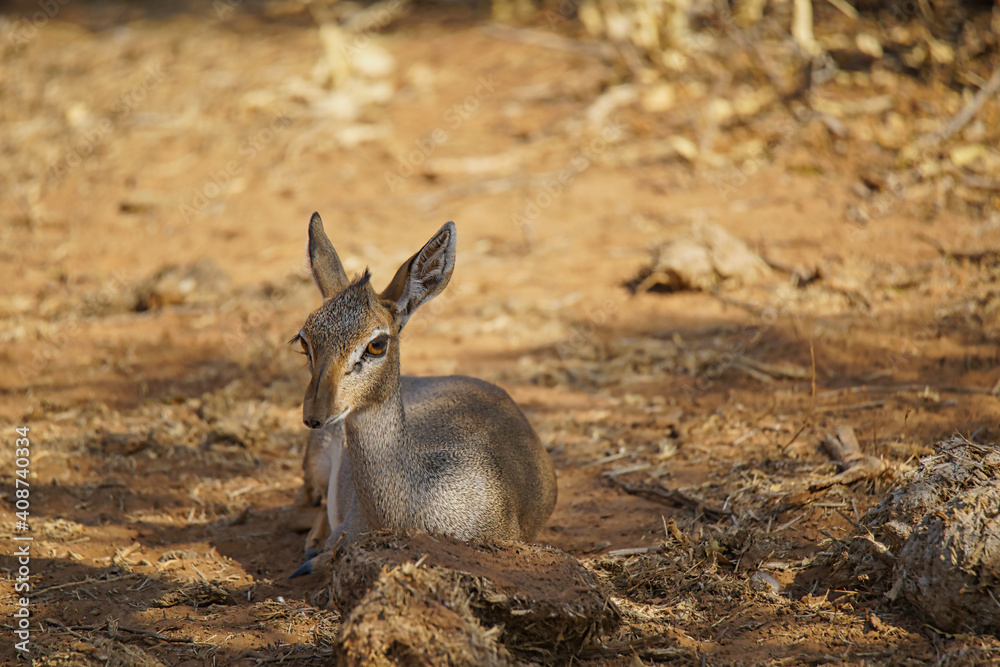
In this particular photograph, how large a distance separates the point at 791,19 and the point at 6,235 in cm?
1218

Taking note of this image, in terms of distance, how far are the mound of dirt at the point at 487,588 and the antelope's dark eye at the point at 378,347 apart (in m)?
0.84

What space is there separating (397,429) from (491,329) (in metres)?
4.32

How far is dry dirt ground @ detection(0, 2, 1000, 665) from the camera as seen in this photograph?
4246 millimetres

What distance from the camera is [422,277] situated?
4.18m

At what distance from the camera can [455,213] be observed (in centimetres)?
1096

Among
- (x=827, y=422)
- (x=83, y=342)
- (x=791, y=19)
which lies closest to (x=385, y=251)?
(x=83, y=342)

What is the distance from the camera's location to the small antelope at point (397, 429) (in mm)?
3840

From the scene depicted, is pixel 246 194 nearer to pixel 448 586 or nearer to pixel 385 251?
pixel 385 251

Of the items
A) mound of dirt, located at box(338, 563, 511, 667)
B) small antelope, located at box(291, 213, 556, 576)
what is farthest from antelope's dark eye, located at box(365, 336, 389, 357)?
mound of dirt, located at box(338, 563, 511, 667)

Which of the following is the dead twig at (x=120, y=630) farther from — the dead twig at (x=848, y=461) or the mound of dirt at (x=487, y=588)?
the dead twig at (x=848, y=461)

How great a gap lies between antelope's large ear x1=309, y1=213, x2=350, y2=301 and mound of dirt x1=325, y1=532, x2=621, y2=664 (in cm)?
135

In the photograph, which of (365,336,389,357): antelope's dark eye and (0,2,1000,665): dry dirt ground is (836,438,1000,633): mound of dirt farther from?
(365,336,389,357): antelope's dark eye

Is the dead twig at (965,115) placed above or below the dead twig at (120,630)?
above

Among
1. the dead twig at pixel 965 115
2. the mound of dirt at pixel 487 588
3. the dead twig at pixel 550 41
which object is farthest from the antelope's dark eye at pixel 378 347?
the dead twig at pixel 550 41
